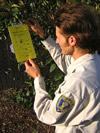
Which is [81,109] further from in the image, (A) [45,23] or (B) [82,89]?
(A) [45,23]

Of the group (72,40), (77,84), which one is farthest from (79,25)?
(77,84)

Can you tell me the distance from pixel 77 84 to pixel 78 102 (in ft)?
0.39

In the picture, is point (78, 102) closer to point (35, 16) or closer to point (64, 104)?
point (64, 104)

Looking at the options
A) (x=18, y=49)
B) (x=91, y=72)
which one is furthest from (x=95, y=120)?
(x=18, y=49)

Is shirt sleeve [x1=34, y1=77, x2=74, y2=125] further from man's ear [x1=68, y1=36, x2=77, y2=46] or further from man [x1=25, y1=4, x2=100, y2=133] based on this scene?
man's ear [x1=68, y1=36, x2=77, y2=46]

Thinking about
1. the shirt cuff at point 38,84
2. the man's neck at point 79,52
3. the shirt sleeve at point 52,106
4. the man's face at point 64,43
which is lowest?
the shirt sleeve at point 52,106

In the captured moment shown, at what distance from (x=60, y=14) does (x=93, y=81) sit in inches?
22.4

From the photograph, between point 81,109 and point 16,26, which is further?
point 16,26

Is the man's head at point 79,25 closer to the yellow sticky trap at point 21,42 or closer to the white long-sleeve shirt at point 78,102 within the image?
the white long-sleeve shirt at point 78,102

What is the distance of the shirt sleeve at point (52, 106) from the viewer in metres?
1.30

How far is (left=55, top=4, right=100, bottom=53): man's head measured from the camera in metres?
1.40

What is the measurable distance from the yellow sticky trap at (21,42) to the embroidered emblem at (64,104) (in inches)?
19.8

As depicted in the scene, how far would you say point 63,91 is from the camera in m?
1.33

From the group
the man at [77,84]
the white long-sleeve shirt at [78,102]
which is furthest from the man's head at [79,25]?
the white long-sleeve shirt at [78,102]
